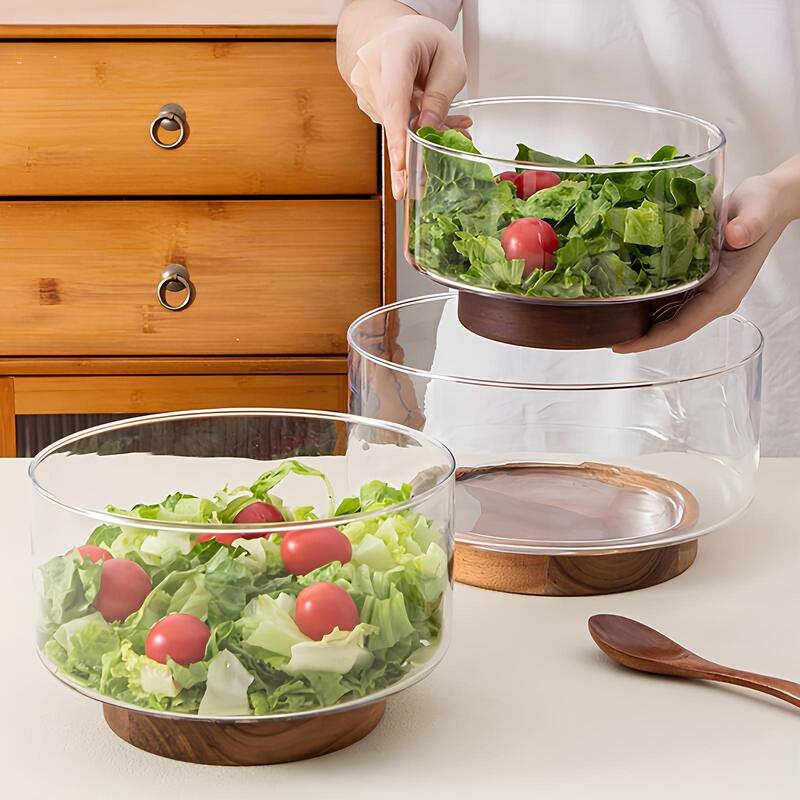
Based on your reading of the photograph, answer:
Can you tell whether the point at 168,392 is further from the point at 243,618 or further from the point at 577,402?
the point at 243,618

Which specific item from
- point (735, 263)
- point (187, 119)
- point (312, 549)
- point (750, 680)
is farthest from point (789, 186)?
point (187, 119)

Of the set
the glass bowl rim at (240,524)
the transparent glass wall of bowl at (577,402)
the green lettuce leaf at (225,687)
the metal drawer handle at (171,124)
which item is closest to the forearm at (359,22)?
the transparent glass wall of bowl at (577,402)

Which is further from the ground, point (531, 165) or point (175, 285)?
point (531, 165)

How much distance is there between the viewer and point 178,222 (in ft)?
5.42

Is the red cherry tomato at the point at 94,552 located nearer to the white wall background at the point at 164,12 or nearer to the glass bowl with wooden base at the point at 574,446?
the glass bowl with wooden base at the point at 574,446

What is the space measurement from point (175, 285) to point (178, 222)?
3.2 inches

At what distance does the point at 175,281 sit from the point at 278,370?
0.18 m

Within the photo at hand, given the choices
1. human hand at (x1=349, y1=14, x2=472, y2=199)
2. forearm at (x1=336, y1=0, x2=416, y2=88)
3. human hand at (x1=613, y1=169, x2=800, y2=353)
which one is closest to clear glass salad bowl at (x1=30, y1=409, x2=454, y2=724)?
human hand at (x1=613, y1=169, x2=800, y2=353)

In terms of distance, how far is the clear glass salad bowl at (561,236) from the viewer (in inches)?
26.1

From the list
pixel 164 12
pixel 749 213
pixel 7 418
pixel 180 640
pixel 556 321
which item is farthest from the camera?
pixel 7 418

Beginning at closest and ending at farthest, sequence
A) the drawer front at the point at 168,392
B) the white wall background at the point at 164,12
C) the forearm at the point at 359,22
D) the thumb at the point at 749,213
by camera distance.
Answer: the thumb at the point at 749,213 → the forearm at the point at 359,22 → the white wall background at the point at 164,12 → the drawer front at the point at 168,392

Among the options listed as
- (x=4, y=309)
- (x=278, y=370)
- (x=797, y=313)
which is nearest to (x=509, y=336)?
(x=797, y=313)

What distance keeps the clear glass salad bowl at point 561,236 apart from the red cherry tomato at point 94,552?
0.88 feet

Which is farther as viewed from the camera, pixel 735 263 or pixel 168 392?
pixel 168 392
